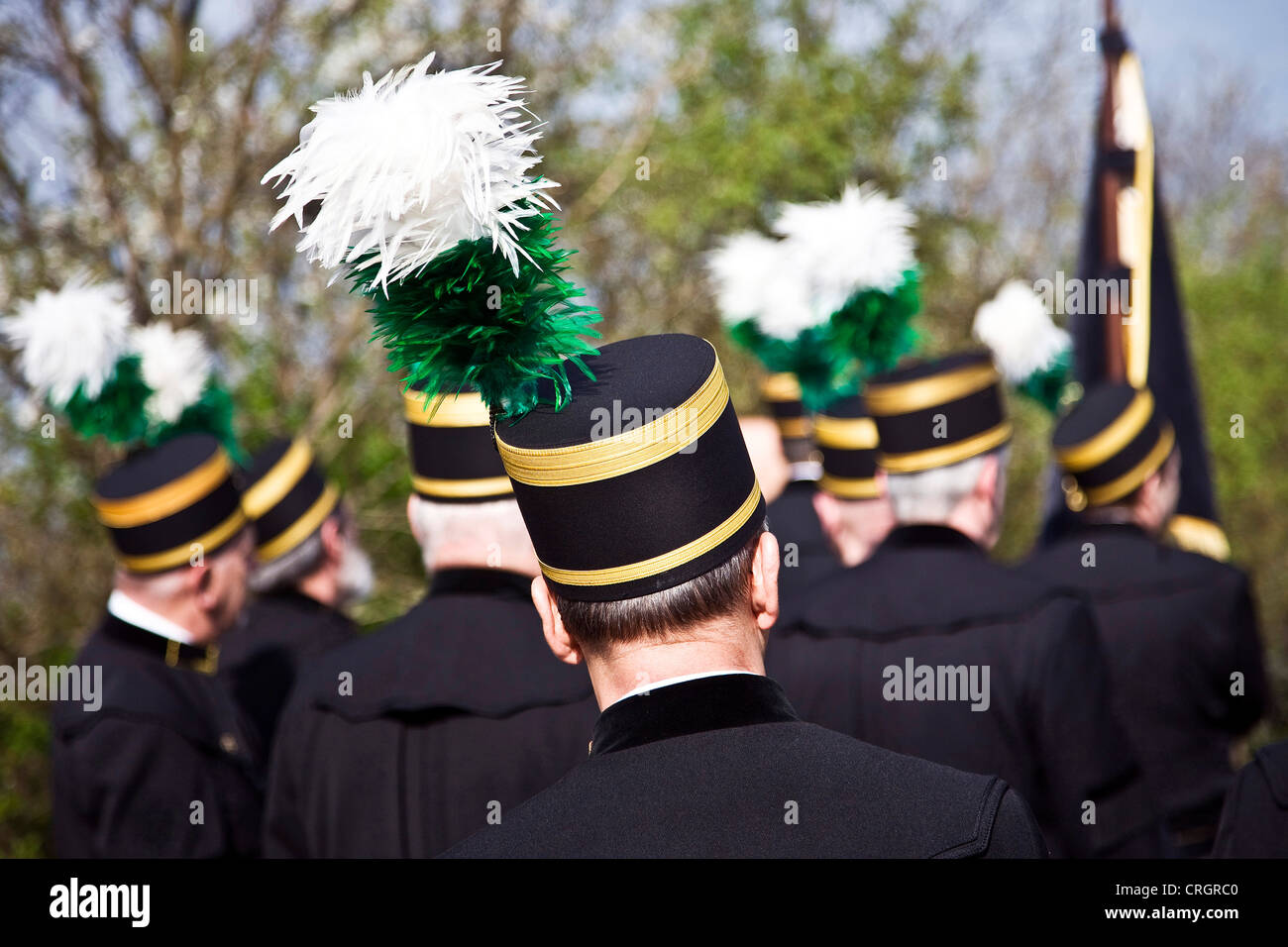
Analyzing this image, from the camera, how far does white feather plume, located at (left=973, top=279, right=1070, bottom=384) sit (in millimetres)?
4656

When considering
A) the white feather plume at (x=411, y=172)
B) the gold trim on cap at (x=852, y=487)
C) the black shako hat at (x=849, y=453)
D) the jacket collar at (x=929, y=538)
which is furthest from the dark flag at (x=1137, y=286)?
the white feather plume at (x=411, y=172)

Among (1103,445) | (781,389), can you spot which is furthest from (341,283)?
(1103,445)

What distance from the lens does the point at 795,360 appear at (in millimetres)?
4277

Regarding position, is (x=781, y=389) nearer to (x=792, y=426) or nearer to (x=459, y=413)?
(x=792, y=426)

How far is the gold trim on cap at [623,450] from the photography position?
5.25ft

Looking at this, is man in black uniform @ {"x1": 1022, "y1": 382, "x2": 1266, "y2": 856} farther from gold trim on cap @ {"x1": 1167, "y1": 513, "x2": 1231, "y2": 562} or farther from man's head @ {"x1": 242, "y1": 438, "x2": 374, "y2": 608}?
man's head @ {"x1": 242, "y1": 438, "x2": 374, "y2": 608}

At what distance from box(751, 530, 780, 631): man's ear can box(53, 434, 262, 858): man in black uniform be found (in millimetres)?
2059

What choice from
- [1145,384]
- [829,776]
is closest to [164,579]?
[829,776]

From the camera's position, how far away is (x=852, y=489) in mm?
4688

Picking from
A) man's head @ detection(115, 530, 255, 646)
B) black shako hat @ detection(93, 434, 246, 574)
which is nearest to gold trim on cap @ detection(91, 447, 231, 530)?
black shako hat @ detection(93, 434, 246, 574)
